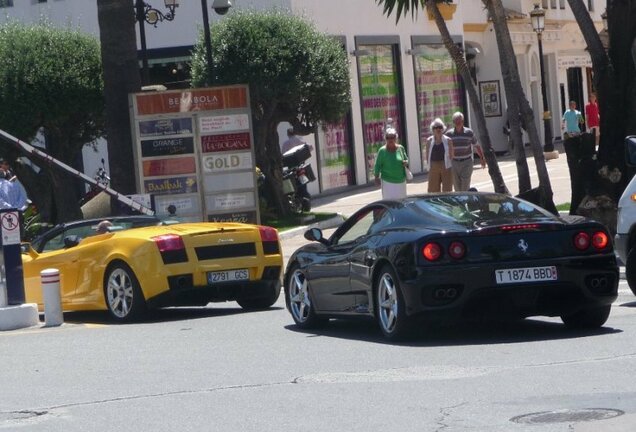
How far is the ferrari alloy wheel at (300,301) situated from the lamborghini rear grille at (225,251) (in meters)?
1.60

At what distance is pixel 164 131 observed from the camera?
23.7 metres

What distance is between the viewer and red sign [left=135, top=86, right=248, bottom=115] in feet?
77.0

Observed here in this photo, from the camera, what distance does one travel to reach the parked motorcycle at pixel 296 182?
29797mm

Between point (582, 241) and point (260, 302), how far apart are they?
5.58 metres

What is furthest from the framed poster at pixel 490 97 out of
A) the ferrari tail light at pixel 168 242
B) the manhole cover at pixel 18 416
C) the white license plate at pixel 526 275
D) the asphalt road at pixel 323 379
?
the manhole cover at pixel 18 416

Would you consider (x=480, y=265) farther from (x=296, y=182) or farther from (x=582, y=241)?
(x=296, y=182)

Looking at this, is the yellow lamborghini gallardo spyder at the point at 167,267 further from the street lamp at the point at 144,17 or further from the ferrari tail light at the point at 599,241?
the street lamp at the point at 144,17

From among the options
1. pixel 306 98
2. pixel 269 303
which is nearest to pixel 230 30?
pixel 306 98

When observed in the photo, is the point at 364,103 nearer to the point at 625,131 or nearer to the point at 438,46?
the point at 438,46

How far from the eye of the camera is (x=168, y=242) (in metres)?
15.4

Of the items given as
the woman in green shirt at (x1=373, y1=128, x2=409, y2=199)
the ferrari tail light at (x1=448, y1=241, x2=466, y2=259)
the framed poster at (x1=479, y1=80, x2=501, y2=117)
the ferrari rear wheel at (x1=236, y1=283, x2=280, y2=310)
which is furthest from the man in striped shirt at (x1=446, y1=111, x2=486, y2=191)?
the framed poster at (x1=479, y1=80, x2=501, y2=117)

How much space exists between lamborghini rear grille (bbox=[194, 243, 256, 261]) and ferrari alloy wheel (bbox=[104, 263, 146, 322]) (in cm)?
77

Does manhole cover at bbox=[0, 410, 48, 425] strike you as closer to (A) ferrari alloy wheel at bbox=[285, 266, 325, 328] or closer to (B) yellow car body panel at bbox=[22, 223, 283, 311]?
(A) ferrari alloy wheel at bbox=[285, 266, 325, 328]

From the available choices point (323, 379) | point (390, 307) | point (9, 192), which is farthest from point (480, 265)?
point (9, 192)
